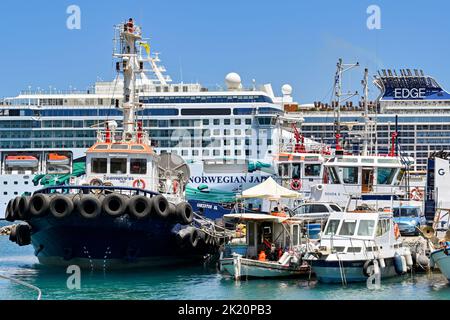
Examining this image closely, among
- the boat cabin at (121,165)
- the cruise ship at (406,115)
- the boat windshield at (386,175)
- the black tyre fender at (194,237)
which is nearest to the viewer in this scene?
the black tyre fender at (194,237)

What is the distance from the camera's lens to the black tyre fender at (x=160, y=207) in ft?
116

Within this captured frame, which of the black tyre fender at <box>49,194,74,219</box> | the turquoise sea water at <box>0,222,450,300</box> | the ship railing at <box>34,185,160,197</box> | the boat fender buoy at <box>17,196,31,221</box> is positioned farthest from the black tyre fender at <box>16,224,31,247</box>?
the black tyre fender at <box>49,194,74,219</box>

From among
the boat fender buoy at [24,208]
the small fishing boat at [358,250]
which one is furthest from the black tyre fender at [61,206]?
the small fishing boat at [358,250]

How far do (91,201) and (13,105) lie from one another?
2391 inches

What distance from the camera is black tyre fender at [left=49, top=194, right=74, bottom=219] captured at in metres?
34.4

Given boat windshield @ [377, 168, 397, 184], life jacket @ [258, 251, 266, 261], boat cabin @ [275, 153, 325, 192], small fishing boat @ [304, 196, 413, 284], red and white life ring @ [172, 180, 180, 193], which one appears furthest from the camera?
boat cabin @ [275, 153, 325, 192]

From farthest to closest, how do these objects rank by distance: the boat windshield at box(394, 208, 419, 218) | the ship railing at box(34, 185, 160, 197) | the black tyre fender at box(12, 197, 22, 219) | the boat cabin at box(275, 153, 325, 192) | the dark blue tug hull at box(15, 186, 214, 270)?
the boat cabin at box(275, 153, 325, 192), the boat windshield at box(394, 208, 419, 218), the black tyre fender at box(12, 197, 22, 219), the ship railing at box(34, 185, 160, 197), the dark blue tug hull at box(15, 186, 214, 270)

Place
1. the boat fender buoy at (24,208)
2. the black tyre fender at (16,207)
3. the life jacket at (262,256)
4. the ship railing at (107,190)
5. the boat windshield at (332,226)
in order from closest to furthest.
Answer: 1. the boat windshield at (332,226)
2. the life jacket at (262,256)
3. the ship railing at (107,190)
4. the boat fender buoy at (24,208)
5. the black tyre fender at (16,207)

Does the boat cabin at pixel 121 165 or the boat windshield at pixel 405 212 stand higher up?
the boat cabin at pixel 121 165

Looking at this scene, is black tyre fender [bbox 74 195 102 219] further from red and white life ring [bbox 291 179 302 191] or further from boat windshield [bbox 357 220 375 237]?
red and white life ring [bbox 291 179 302 191]

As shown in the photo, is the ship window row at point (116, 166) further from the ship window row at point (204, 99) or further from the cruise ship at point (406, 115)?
the cruise ship at point (406, 115)

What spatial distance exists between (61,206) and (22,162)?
187ft

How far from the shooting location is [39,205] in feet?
116

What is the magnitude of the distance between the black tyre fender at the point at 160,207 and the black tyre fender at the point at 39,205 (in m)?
3.87
